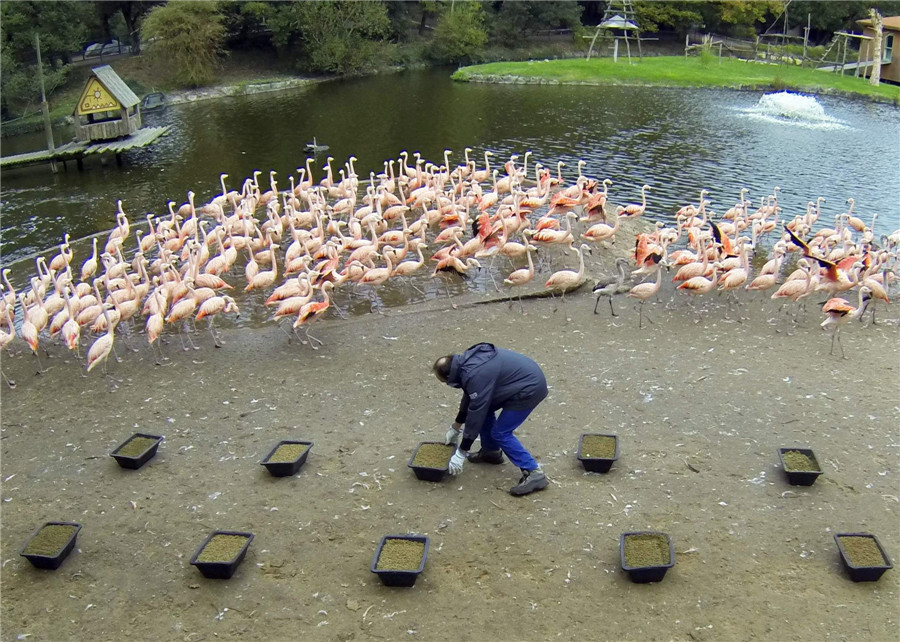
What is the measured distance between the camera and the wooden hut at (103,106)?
84.3 ft

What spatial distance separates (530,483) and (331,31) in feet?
138

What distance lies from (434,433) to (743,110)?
93.9ft

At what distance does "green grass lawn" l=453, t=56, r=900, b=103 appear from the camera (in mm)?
37531

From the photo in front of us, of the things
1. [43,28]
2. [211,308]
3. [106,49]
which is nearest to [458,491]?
[211,308]

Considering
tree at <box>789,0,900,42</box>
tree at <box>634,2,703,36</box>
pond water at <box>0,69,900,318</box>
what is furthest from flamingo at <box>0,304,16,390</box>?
tree at <box>789,0,900,42</box>

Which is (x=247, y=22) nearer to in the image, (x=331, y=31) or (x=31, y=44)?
(x=331, y=31)

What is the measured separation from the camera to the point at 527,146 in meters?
26.8

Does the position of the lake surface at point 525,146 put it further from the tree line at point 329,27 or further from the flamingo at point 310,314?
the flamingo at point 310,314

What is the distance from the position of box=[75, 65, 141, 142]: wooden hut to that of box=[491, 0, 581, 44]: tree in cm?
3305

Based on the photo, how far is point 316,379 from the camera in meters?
10.6

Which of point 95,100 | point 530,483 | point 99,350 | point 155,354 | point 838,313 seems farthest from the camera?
point 95,100

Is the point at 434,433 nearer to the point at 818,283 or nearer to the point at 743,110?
the point at 818,283

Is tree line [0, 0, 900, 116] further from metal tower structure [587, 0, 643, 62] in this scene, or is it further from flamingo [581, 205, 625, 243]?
flamingo [581, 205, 625, 243]

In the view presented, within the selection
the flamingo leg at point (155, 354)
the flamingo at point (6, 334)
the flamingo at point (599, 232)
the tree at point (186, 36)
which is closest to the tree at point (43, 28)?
the tree at point (186, 36)
